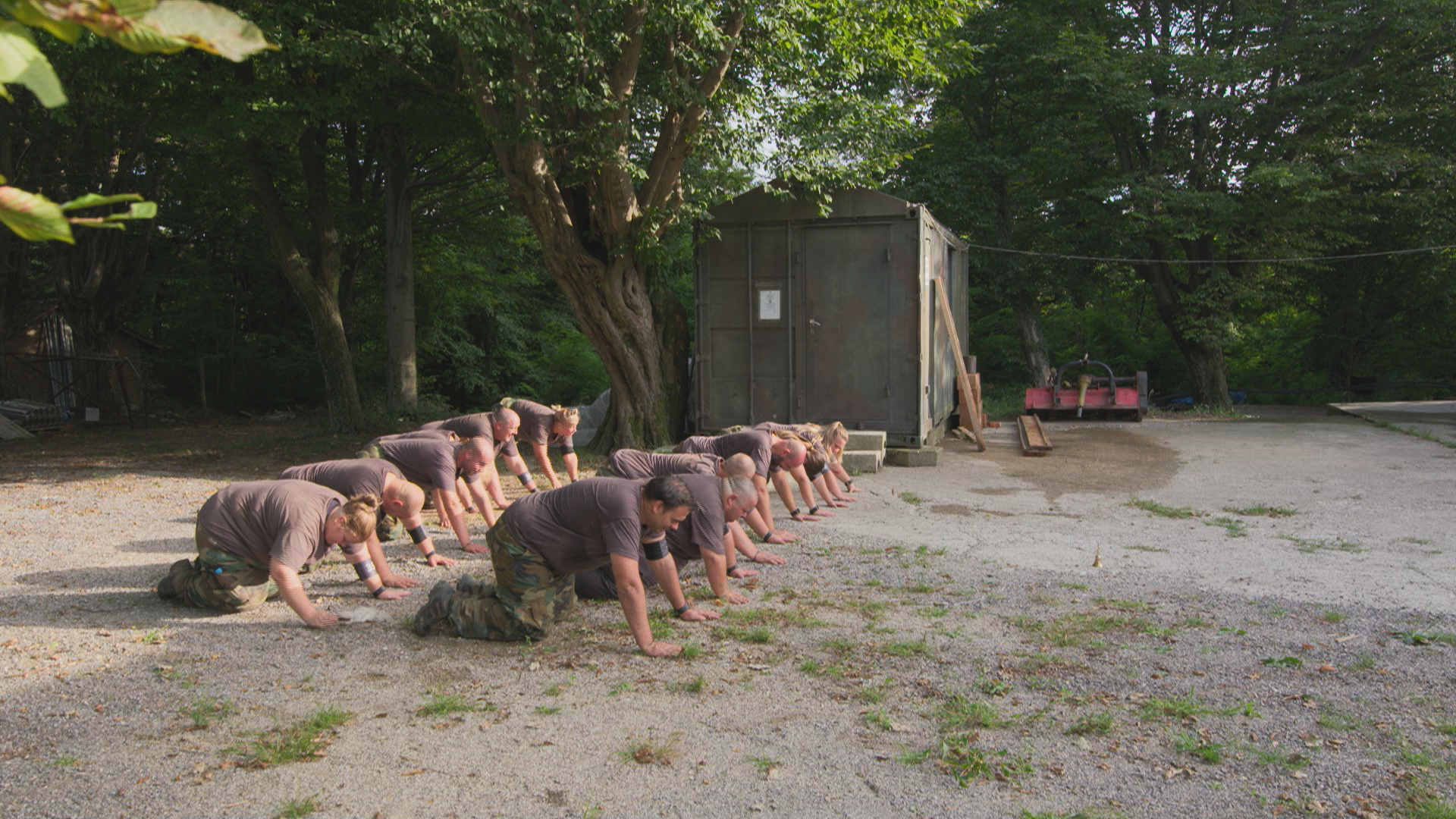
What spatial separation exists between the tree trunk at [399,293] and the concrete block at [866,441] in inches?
348

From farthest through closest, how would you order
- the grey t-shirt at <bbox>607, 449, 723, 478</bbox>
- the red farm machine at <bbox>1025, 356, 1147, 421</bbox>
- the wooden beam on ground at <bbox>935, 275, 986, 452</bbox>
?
1. the red farm machine at <bbox>1025, 356, 1147, 421</bbox>
2. the wooden beam on ground at <bbox>935, 275, 986, 452</bbox>
3. the grey t-shirt at <bbox>607, 449, 723, 478</bbox>

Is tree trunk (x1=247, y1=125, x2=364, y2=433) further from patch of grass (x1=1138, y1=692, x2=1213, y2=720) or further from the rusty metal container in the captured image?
patch of grass (x1=1138, y1=692, x2=1213, y2=720)

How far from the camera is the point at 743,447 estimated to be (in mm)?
7996

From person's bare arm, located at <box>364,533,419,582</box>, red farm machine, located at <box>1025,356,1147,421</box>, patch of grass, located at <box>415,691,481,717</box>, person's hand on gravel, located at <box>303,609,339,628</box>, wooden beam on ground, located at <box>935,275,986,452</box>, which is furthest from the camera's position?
red farm machine, located at <box>1025,356,1147,421</box>

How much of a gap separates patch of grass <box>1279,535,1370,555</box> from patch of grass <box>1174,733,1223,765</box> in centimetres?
428

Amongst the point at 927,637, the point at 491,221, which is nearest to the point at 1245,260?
the point at 491,221

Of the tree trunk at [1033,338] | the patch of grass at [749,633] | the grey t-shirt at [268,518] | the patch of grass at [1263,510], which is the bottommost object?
the patch of grass at [749,633]

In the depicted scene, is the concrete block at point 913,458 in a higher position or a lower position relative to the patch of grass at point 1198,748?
higher

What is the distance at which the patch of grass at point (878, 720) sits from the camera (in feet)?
13.9

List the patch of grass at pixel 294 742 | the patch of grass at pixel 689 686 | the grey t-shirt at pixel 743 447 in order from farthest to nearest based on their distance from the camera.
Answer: the grey t-shirt at pixel 743 447 < the patch of grass at pixel 689 686 < the patch of grass at pixel 294 742

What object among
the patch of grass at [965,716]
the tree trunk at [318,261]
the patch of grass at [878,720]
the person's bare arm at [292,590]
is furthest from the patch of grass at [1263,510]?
the tree trunk at [318,261]

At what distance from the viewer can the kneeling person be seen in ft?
18.1

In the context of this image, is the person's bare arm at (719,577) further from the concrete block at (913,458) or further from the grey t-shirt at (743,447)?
the concrete block at (913,458)

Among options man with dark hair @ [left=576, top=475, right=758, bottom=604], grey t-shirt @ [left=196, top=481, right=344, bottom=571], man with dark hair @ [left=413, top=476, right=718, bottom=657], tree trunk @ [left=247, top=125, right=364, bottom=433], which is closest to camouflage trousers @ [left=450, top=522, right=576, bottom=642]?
man with dark hair @ [left=413, top=476, right=718, bottom=657]
